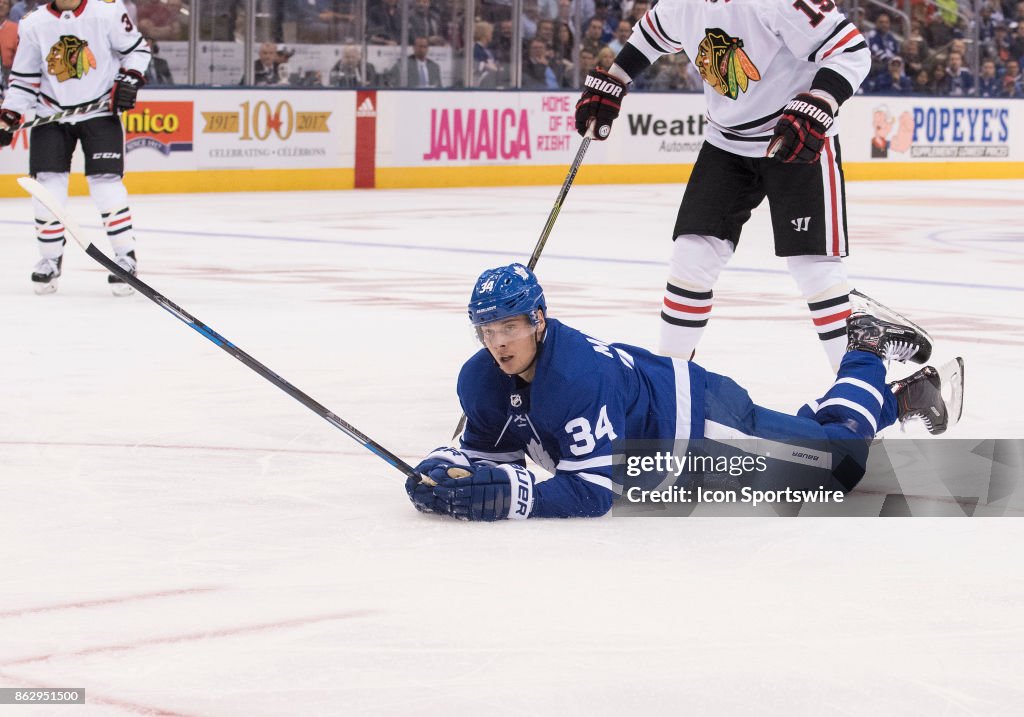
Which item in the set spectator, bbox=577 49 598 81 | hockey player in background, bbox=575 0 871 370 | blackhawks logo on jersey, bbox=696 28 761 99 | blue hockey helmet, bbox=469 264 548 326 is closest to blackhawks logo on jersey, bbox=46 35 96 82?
hockey player in background, bbox=575 0 871 370

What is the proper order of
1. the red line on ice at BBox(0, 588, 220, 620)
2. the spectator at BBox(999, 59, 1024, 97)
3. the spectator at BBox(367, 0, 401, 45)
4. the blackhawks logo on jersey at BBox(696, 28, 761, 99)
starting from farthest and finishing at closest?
the spectator at BBox(999, 59, 1024, 97), the spectator at BBox(367, 0, 401, 45), the blackhawks logo on jersey at BBox(696, 28, 761, 99), the red line on ice at BBox(0, 588, 220, 620)

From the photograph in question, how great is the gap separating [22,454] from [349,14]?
36.3ft

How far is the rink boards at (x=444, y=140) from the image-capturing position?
13.3 meters

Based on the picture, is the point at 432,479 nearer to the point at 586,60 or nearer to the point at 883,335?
Answer: the point at 883,335

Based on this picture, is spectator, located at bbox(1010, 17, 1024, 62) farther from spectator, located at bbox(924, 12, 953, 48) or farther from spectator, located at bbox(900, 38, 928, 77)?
spectator, located at bbox(900, 38, 928, 77)

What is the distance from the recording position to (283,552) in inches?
118

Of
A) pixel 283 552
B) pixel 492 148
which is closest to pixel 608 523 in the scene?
pixel 283 552

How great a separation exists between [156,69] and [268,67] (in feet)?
3.64

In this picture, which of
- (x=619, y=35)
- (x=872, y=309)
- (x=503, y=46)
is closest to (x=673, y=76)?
(x=619, y=35)

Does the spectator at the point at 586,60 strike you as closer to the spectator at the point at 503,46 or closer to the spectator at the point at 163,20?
the spectator at the point at 503,46

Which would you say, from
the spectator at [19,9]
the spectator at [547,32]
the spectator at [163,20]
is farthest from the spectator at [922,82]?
the spectator at [19,9]

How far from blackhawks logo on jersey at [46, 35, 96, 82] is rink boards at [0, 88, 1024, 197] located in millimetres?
5004

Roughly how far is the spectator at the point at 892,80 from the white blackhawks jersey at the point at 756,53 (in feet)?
46.1

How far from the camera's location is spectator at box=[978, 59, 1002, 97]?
61.5 ft
